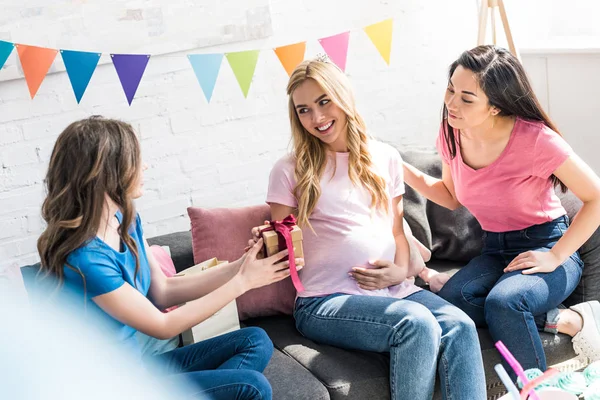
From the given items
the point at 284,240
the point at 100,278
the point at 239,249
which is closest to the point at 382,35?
the point at 239,249

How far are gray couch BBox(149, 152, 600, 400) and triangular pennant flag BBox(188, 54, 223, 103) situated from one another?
56cm

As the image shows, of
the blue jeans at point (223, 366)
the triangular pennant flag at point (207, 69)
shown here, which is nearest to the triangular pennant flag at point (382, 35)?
the triangular pennant flag at point (207, 69)

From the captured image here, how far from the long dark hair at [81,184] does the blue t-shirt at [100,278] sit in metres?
0.02

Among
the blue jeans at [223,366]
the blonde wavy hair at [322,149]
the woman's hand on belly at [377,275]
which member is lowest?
the blue jeans at [223,366]

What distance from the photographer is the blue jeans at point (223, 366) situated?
1.80 m

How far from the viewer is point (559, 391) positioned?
155cm

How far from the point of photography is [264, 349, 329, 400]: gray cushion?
1946 millimetres

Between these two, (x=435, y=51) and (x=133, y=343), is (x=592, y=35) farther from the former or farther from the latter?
(x=133, y=343)

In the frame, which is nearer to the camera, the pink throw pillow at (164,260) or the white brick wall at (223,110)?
the pink throw pillow at (164,260)

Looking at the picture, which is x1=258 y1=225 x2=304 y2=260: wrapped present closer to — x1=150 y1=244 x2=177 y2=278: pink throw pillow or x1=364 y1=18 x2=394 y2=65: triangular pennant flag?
x1=150 y1=244 x2=177 y2=278: pink throw pillow

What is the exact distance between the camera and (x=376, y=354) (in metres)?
2.11

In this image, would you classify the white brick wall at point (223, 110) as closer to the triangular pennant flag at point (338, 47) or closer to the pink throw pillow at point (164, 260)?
the triangular pennant flag at point (338, 47)

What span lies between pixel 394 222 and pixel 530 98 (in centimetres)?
55

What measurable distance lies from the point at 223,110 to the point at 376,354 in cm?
124
